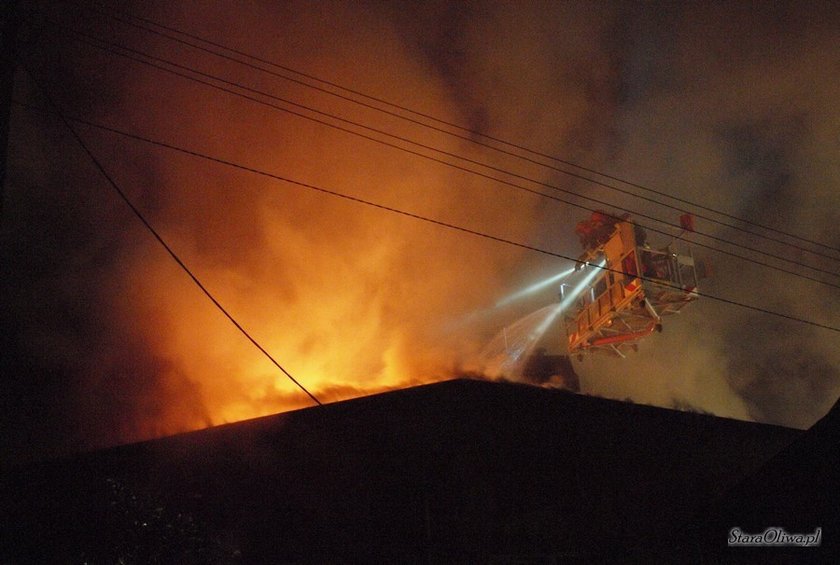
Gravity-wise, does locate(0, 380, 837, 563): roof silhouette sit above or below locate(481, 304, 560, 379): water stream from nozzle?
below

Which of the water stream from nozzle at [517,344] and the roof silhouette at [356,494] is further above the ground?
the water stream from nozzle at [517,344]

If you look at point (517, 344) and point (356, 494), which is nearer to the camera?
point (356, 494)

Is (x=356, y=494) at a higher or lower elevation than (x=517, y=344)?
lower

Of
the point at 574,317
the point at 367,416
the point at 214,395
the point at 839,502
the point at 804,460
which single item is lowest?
the point at 839,502

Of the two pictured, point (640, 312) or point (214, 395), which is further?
point (214, 395)

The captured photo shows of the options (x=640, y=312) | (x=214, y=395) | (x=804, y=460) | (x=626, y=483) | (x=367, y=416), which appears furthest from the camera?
(x=214, y=395)

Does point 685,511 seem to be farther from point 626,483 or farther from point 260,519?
point 260,519

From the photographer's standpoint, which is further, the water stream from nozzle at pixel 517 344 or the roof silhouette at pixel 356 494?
the water stream from nozzle at pixel 517 344

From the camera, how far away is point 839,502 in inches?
270

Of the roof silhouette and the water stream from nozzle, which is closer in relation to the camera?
the roof silhouette

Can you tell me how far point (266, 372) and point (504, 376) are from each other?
7.92 metres

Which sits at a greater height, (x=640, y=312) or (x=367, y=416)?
(x=640, y=312)

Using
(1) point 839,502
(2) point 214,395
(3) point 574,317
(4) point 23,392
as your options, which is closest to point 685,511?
(1) point 839,502

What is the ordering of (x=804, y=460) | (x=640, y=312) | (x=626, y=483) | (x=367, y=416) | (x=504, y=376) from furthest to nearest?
(x=504, y=376)
(x=640, y=312)
(x=626, y=483)
(x=367, y=416)
(x=804, y=460)
